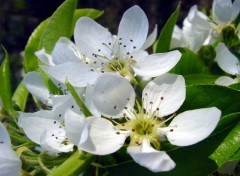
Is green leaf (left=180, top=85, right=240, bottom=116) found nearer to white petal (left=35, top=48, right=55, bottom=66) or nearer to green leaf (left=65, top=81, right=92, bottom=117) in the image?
green leaf (left=65, top=81, right=92, bottom=117)

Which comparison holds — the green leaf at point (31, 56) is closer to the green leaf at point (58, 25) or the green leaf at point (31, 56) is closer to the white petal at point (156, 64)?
the green leaf at point (58, 25)

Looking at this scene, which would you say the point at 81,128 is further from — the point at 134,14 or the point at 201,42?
the point at 201,42

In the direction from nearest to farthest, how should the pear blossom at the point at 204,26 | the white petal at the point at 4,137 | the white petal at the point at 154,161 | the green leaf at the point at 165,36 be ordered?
the white petal at the point at 154,161
the white petal at the point at 4,137
the green leaf at the point at 165,36
the pear blossom at the point at 204,26

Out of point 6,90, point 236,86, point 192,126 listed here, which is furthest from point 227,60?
point 6,90

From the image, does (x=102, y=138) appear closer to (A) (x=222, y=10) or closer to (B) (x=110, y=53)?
Answer: (B) (x=110, y=53)

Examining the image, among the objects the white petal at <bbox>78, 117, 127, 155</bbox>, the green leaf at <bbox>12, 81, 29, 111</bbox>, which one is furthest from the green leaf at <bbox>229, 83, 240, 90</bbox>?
the green leaf at <bbox>12, 81, 29, 111</bbox>

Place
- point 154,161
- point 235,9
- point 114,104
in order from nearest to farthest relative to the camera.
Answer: point 154,161 < point 114,104 < point 235,9

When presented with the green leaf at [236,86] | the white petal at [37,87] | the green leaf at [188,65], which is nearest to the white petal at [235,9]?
the green leaf at [188,65]
